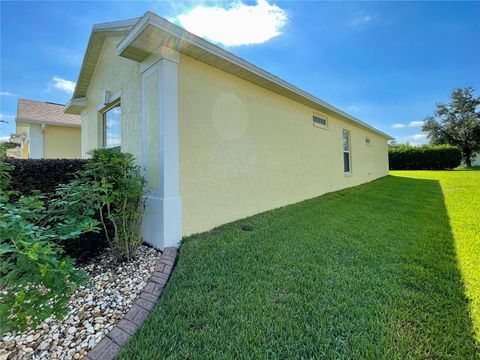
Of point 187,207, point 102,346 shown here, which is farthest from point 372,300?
point 187,207

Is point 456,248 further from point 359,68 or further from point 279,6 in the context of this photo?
point 359,68

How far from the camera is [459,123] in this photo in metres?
28.7

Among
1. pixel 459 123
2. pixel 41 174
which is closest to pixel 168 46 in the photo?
pixel 41 174

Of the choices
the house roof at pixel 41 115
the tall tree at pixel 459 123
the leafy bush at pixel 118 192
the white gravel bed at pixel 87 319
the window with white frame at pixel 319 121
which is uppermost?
the tall tree at pixel 459 123

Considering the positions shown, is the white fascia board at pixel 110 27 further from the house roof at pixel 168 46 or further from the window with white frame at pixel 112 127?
the window with white frame at pixel 112 127

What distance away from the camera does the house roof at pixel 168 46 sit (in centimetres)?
355

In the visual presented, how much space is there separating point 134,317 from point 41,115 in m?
10.3

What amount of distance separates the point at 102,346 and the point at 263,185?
14.8ft

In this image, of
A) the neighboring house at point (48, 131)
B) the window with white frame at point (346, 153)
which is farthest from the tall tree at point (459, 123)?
the neighboring house at point (48, 131)

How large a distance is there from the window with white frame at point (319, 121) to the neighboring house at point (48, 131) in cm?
921

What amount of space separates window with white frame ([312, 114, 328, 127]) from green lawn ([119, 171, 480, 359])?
15.6ft

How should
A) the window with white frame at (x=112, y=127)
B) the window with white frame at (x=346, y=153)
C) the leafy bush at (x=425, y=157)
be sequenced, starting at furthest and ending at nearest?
the leafy bush at (x=425, y=157), the window with white frame at (x=346, y=153), the window with white frame at (x=112, y=127)

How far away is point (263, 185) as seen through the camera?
5984 millimetres

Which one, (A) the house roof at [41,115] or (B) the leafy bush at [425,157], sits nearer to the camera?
(A) the house roof at [41,115]
